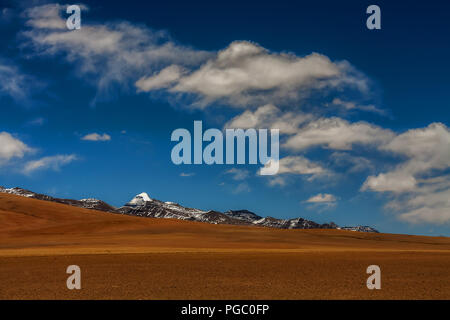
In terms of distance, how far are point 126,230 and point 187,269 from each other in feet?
231

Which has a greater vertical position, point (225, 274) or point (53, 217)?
point (53, 217)

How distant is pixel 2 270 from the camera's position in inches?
1321

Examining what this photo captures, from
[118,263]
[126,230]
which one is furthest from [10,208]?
[118,263]

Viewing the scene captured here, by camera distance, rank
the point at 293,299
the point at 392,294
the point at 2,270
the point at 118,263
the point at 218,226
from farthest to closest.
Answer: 1. the point at 218,226
2. the point at 118,263
3. the point at 2,270
4. the point at 392,294
5. the point at 293,299

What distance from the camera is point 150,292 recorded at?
23828 mm

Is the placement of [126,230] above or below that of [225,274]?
above
